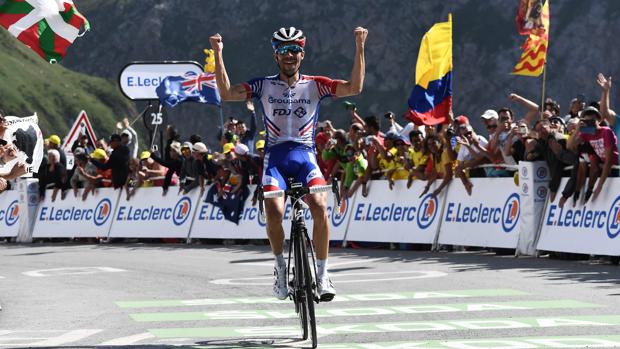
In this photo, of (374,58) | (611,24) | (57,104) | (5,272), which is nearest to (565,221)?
(5,272)

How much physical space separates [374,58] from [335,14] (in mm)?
8451

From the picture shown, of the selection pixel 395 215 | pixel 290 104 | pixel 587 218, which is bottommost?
pixel 395 215

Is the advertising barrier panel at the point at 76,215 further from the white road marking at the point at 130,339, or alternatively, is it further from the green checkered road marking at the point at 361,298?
the white road marking at the point at 130,339

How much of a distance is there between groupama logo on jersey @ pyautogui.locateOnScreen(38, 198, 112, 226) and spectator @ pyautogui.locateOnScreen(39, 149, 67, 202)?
0.34 metres

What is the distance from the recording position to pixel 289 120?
10.6 m

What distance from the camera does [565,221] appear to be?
17500mm

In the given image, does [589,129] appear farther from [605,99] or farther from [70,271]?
[70,271]

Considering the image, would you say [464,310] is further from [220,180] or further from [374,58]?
[374,58]

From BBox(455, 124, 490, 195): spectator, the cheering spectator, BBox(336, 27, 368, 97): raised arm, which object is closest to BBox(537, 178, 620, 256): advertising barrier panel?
BBox(455, 124, 490, 195): spectator

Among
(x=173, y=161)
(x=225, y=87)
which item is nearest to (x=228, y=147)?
(x=173, y=161)

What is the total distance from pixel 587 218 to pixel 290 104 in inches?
293

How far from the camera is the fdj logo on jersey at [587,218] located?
1638 cm

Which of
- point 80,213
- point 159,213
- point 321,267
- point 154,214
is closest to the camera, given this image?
point 321,267

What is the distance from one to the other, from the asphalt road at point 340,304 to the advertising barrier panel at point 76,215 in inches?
321
